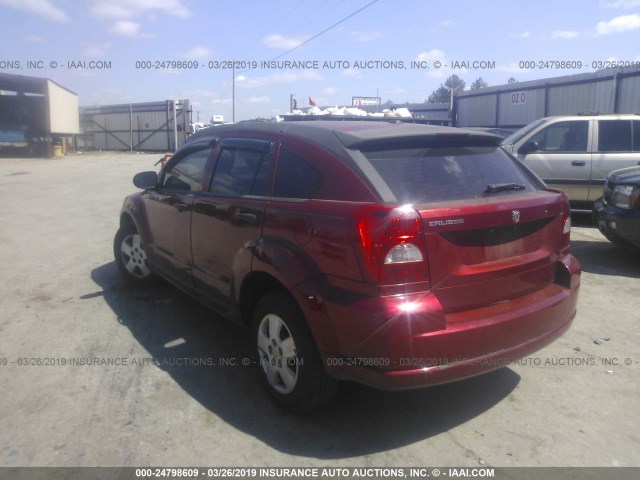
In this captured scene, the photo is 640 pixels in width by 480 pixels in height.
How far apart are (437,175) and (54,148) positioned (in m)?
29.3

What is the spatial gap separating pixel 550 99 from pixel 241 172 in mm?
16576

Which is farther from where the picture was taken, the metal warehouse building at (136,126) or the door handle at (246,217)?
the metal warehouse building at (136,126)

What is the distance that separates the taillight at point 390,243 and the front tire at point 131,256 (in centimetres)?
340

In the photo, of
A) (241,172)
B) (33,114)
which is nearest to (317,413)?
(241,172)

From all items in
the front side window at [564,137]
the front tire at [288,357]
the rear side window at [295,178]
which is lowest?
the front tire at [288,357]

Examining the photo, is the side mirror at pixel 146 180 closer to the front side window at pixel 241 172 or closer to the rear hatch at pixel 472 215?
the front side window at pixel 241 172

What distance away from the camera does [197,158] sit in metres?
4.59

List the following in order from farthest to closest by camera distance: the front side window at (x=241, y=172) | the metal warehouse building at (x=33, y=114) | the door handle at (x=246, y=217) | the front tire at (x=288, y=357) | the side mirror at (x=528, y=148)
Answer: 1. the metal warehouse building at (x=33, y=114)
2. the side mirror at (x=528, y=148)
3. the front side window at (x=241, y=172)
4. the door handle at (x=246, y=217)
5. the front tire at (x=288, y=357)

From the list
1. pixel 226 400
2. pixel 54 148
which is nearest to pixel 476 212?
pixel 226 400

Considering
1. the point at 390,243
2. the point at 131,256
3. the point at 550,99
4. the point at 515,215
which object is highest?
the point at 550,99

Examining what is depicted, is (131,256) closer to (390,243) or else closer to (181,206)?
(181,206)

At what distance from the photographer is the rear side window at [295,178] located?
10.6 ft

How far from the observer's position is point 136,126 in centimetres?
3488

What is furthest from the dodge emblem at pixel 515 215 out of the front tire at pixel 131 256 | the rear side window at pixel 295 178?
the front tire at pixel 131 256
